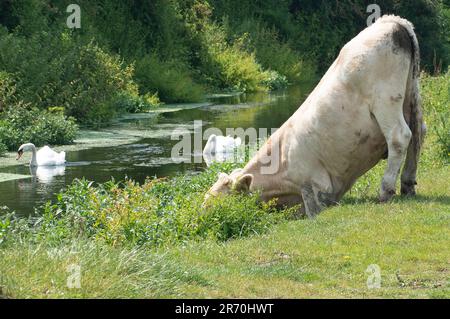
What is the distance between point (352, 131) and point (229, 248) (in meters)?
2.93

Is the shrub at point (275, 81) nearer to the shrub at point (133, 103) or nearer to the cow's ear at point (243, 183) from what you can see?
the shrub at point (133, 103)

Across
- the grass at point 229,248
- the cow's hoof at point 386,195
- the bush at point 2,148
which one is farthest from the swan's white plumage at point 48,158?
the cow's hoof at point 386,195

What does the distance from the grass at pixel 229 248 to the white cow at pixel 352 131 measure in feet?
1.07

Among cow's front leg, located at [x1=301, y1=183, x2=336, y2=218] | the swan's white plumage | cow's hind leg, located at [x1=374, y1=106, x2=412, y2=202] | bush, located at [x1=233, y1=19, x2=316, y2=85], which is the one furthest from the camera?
bush, located at [x1=233, y1=19, x2=316, y2=85]

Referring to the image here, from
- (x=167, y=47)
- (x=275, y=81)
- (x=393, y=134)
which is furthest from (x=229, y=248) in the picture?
(x=275, y=81)

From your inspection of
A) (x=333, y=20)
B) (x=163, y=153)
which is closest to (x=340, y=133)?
(x=163, y=153)

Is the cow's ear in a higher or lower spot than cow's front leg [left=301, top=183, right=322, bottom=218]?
higher

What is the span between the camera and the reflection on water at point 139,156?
56.7ft

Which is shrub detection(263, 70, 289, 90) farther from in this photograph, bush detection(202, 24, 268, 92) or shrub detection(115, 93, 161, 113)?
shrub detection(115, 93, 161, 113)

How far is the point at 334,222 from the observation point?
1038 cm

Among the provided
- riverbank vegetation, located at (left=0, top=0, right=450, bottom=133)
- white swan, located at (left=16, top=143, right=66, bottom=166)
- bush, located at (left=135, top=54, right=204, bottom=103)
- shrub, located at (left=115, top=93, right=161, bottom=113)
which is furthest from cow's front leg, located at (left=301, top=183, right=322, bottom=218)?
bush, located at (left=135, top=54, right=204, bottom=103)

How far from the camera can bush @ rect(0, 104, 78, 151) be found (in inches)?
898

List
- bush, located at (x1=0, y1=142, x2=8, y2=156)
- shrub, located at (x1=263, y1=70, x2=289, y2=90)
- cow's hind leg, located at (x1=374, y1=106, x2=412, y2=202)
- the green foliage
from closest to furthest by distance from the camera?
cow's hind leg, located at (x1=374, y1=106, x2=412, y2=202) < the green foliage < bush, located at (x1=0, y1=142, x2=8, y2=156) < shrub, located at (x1=263, y1=70, x2=289, y2=90)
